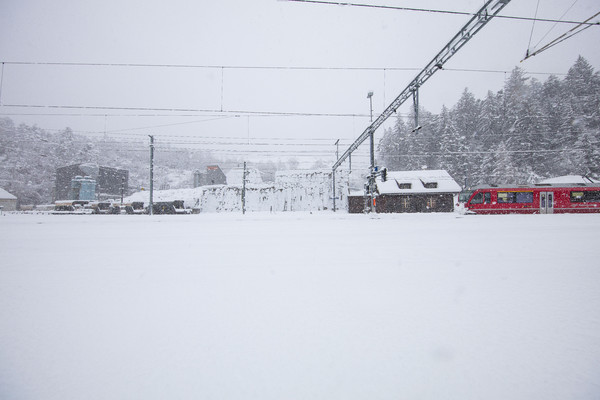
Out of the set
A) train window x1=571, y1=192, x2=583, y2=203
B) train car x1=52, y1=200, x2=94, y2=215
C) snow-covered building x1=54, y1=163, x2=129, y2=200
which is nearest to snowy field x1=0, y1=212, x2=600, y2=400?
train window x1=571, y1=192, x2=583, y2=203

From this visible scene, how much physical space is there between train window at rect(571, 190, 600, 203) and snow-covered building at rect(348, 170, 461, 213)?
947 centimetres

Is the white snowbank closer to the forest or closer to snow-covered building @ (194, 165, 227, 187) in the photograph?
snow-covered building @ (194, 165, 227, 187)

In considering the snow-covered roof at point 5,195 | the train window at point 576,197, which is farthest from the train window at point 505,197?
the snow-covered roof at point 5,195

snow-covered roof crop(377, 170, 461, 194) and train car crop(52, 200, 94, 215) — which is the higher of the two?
snow-covered roof crop(377, 170, 461, 194)

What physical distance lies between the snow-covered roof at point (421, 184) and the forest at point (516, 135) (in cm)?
238

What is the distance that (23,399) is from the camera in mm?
1556

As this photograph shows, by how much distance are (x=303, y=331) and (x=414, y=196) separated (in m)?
30.7

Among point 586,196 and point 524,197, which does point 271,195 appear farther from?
point 586,196

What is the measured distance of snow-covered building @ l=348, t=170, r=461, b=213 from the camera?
28.9m

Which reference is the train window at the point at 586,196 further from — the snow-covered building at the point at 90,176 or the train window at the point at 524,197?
the snow-covered building at the point at 90,176

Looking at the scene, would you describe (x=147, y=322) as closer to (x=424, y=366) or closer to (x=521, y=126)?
(x=424, y=366)

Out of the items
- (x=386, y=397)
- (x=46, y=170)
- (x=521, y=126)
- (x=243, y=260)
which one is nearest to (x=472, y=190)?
(x=521, y=126)

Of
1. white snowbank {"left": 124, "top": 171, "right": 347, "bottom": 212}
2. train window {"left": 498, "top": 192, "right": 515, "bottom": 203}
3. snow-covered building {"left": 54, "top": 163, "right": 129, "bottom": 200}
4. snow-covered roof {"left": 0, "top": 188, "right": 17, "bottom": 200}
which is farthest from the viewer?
white snowbank {"left": 124, "top": 171, "right": 347, "bottom": 212}

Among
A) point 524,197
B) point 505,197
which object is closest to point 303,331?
point 505,197
